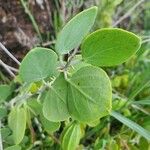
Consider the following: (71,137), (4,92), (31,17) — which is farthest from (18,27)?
(71,137)

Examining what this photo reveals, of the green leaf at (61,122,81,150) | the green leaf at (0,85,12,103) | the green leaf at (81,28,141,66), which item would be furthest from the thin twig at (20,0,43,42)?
the green leaf at (81,28,141,66)

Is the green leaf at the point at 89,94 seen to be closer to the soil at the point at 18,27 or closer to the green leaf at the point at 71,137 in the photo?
the green leaf at the point at 71,137

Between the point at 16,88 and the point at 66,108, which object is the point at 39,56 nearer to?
the point at 66,108

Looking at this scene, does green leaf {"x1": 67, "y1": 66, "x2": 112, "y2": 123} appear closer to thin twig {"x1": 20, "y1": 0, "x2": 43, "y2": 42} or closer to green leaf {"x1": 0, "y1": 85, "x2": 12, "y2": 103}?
green leaf {"x1": 0, "y1": 85, "x2": 12, "y2": 103}

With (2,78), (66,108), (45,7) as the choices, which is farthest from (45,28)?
(66,108)

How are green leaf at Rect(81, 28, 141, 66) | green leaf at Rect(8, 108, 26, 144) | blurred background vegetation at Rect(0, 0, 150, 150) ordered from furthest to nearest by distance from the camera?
1. blurred background vegetation at Rect(0, 0, 150, 150)
2. green leaf at Rect(8, 108, 26, 144)
3. green leaf at Rect(81, 28, 141, 66)
